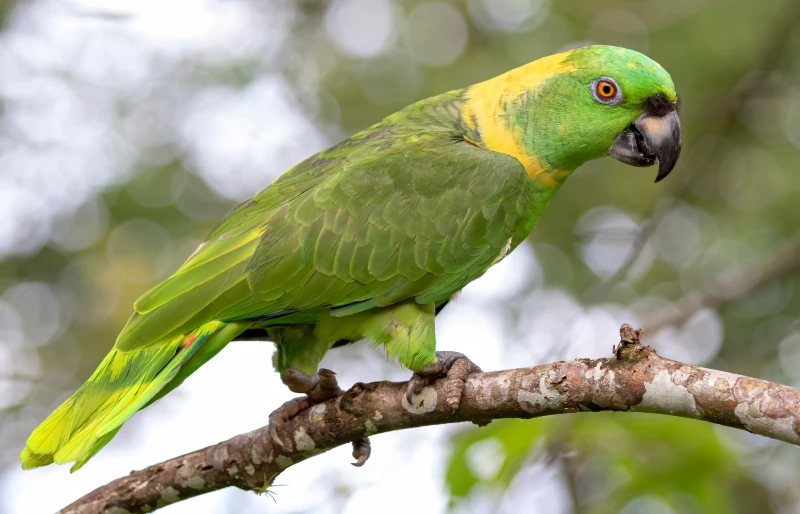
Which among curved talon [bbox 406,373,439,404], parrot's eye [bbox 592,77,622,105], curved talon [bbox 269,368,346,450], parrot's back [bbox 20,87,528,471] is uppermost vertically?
parrot's eye [bbox 592,77,622,105]

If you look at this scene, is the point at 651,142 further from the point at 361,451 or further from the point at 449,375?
the point at 361,451

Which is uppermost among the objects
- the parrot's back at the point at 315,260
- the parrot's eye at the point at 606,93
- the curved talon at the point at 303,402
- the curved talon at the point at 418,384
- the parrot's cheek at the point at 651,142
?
the parrot's eye at the point at 606,93

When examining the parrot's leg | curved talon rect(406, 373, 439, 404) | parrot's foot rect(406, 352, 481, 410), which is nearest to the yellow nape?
parrot's foot rect(406, 352, 481, 410)

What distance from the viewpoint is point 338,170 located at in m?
3.53

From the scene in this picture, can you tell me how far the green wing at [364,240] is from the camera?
3232mm

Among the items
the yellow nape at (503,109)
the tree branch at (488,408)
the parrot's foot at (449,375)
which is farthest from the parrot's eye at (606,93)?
the tree branch at (488,408)

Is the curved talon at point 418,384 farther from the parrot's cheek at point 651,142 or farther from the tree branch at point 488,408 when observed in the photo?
the parrot's cheek at point 651,142

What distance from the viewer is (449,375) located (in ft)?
9.61

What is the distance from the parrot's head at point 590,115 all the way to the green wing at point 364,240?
0.63 ft

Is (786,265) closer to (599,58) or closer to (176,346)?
(599,58)

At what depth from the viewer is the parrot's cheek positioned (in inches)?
142

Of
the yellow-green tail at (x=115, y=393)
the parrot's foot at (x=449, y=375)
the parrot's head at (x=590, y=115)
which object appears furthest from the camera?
the parrot's head at (x=590, y=115)

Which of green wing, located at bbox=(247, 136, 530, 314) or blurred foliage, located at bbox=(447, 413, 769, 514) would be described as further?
blurred foliage, located at bbox=(447, 413, 769, 514)

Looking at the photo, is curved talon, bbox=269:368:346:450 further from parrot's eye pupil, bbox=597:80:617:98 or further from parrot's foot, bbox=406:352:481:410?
parrot's eye pupil, bbox=597:80:617:98
